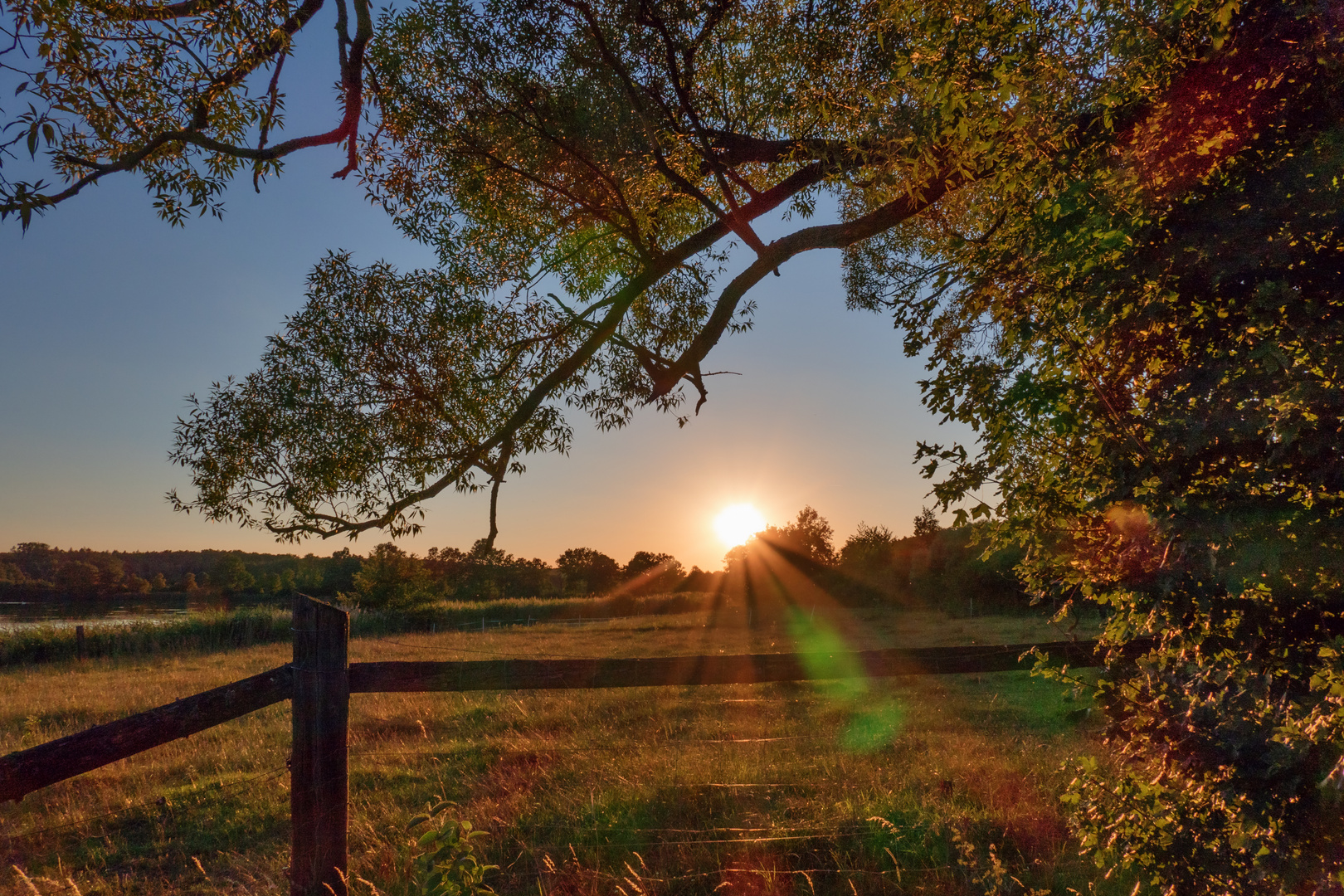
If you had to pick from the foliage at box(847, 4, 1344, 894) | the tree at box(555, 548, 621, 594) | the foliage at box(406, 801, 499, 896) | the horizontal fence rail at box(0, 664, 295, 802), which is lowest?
the tree at box(555, 548, 621, 594)

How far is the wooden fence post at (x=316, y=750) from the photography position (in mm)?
3758

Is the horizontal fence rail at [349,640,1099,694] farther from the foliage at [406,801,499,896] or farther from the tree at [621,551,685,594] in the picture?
the tree at [621,551,685,594]

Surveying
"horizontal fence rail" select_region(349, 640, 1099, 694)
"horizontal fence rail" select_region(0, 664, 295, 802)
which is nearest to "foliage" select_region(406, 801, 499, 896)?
"horizontal fence rail" select_region(349, 640, 1099, 694)

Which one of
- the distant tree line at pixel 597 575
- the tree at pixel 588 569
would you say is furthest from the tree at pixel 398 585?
the tree at pixel 588 569

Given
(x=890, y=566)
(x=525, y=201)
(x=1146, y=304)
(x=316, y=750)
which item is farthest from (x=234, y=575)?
(x=1146, y=304)

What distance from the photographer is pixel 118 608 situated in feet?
200

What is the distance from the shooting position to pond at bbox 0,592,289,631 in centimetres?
3453

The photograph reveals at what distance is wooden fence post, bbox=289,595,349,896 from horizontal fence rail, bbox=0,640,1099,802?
14cm

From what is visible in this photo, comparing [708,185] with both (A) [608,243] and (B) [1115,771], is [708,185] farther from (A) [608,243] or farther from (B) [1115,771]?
(B) [1115,771]

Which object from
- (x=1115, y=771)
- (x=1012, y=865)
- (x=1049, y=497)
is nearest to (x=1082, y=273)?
(x=1049, y=497)

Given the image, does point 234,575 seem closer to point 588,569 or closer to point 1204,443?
point 588,569

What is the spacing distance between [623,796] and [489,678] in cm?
268

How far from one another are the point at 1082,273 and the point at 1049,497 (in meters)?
1.12

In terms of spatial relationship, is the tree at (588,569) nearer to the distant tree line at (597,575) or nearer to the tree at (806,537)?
the distant tree line at (597,575)
